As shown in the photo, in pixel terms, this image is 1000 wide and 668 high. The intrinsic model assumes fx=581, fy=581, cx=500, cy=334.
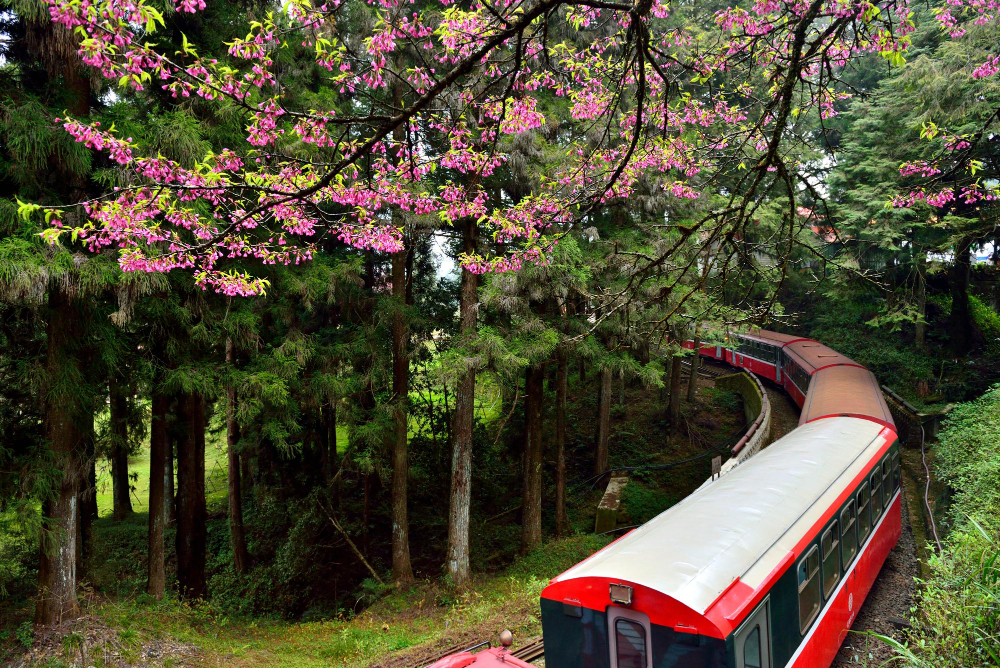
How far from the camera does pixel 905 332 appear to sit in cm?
2292

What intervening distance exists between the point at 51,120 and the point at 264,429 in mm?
5948

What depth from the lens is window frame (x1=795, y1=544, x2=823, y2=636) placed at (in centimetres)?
588

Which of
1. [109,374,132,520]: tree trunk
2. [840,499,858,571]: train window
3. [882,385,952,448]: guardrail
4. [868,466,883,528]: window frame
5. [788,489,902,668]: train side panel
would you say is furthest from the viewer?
[882,385,952,448]: guardrail

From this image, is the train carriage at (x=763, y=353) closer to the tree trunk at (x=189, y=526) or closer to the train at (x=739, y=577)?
the train at (x=739, y=577)

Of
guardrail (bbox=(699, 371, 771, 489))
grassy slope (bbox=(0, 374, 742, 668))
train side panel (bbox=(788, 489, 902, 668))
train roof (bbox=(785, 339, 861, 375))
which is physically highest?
train roof (bbox=(785, 339, 861, 375))

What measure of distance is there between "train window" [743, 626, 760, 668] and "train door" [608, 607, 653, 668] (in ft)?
2.65

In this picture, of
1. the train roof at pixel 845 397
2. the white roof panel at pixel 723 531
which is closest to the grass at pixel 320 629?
the white roof panel at pixel 723 531

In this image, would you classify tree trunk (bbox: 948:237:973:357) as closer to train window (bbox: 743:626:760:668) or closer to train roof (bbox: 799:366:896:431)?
train roof (bbox: 799:366:896:431)

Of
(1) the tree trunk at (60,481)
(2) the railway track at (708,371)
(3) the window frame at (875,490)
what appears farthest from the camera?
(2) the railway track at (708,371)

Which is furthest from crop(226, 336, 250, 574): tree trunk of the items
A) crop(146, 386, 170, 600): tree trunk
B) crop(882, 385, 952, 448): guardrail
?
crop(882, 385, 952, 448): guardrail

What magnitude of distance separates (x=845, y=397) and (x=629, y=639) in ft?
33.6

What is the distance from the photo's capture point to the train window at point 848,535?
7.27 m

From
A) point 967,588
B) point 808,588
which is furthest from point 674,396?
point 967,588

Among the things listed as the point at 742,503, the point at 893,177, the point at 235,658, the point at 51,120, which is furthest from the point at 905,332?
the point at 51,120
